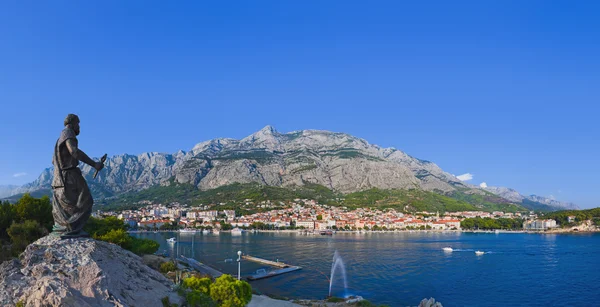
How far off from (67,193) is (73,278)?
2.25 metres

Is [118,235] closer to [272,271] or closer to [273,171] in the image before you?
[272,271]

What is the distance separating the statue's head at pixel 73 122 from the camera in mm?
9273

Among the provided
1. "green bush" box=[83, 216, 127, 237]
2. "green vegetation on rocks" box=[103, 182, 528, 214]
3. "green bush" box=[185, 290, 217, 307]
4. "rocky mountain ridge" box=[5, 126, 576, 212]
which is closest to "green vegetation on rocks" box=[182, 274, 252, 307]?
"green bush" box=[185, 290, 217, 307]

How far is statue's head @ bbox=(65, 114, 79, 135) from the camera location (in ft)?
30.4

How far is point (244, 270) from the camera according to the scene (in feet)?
126

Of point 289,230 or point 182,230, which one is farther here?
point 289,230

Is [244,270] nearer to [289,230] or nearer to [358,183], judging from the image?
[289,230]

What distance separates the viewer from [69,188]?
905cm

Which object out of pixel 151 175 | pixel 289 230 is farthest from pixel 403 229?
pixel 151 175

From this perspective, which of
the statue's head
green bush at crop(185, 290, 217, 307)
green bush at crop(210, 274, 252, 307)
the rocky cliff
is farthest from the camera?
green bush at crop(210, 274, 252, 307)

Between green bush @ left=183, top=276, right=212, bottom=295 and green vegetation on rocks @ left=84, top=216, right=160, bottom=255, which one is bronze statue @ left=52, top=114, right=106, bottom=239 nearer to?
green bush @ left=183, top=276, right=212, bottom=295

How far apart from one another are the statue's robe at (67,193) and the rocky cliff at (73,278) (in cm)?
38

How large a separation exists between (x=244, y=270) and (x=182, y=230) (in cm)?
5672

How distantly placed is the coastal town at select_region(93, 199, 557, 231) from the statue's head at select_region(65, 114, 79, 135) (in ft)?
286
